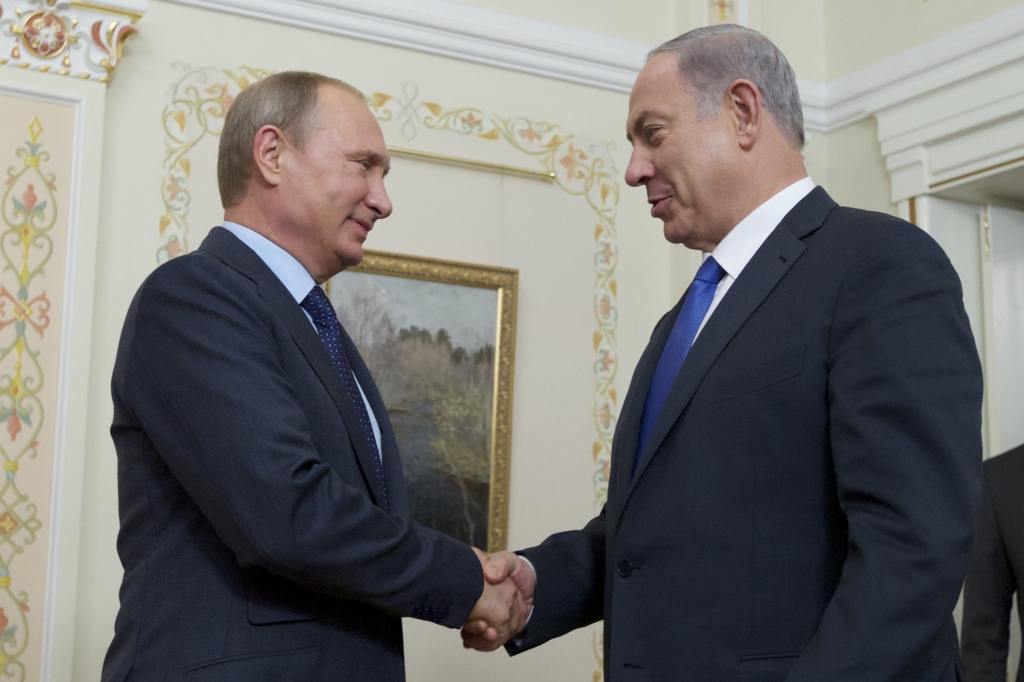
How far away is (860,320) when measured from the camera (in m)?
1.78

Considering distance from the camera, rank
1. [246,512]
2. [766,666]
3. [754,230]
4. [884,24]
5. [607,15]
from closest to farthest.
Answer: [766,666] < [246,512] < [754,230] < [607,15] < [884,24]

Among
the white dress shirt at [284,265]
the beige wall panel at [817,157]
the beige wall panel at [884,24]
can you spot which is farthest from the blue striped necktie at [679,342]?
the beige wall panel at [817,157]

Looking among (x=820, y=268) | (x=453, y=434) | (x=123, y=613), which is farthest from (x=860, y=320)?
(x=453, y=434)

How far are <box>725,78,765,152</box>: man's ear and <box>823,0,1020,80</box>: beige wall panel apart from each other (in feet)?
9.69

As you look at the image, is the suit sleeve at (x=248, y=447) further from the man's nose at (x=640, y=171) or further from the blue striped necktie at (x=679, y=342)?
the man's nose at (x=640, y=171)

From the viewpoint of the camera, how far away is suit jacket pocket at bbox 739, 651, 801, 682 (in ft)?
5.83

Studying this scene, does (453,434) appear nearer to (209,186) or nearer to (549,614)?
(209,186)

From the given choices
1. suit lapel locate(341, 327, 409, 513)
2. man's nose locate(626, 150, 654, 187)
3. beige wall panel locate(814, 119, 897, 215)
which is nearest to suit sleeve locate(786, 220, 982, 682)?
man's nose locate(626, 150, 654, 187)

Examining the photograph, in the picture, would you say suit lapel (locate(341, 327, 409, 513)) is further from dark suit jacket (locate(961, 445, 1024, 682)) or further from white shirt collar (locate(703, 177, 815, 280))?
dark suit jacket (locate(961, 445, 1024, 682))

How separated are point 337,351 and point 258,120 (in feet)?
1.80

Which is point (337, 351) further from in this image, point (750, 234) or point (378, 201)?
point (750, 234)

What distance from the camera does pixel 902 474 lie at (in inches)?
65.1

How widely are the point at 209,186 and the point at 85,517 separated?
1.25 metres

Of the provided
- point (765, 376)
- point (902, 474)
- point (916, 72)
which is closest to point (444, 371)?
point (916, 72)
